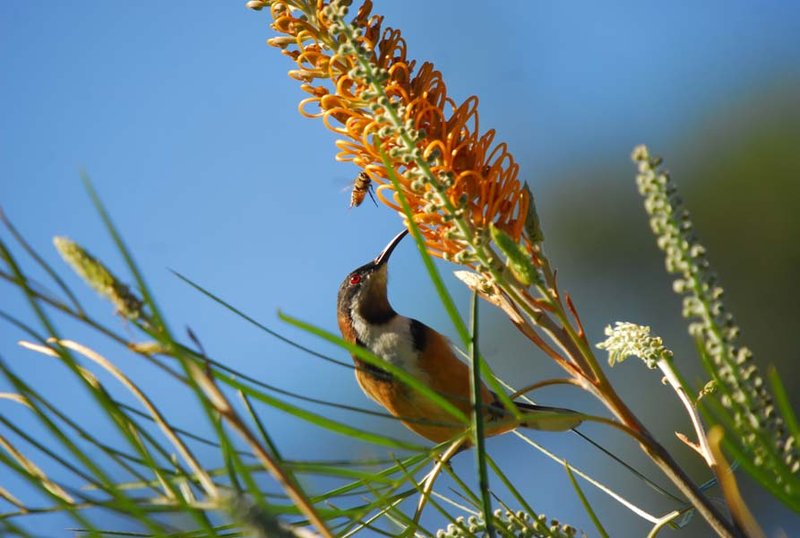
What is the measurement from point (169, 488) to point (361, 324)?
1.80 metres

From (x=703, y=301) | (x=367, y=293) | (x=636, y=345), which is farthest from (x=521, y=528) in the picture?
(x=367, y=293)

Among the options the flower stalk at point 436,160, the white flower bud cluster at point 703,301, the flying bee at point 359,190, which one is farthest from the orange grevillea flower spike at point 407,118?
the flying bee at point 359,190

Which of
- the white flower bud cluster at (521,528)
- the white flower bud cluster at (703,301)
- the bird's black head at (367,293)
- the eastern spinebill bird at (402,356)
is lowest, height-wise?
the white flower bud cluster at (521,528)

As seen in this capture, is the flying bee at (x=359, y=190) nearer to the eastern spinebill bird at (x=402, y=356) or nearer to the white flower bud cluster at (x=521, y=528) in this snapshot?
the eastern spinebill bird at (x=402, y=356)

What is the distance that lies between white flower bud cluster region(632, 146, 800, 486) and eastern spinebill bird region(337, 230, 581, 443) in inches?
29.4

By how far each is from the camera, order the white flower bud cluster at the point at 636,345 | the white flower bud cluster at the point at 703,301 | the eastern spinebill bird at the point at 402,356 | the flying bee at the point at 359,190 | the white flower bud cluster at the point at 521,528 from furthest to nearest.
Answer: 1. the flying bee at the point at 359,190
2. the eastern spinebill bird at the point at 402,356
3. the white flower bud cluster at the point at 636,345
4. the white flower bud cluster at the point at 521,528
5. the white flower bud cluster at the point at 703,301

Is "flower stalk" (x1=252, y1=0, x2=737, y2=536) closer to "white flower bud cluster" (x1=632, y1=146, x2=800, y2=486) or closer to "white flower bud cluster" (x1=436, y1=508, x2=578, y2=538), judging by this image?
"white flower bud cluster" (x1=436, y1=508, x2=578, y2=538)

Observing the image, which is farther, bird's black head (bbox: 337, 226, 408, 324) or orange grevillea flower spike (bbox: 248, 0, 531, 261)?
bird's black head (bbox: 337, 226, 408, 324)

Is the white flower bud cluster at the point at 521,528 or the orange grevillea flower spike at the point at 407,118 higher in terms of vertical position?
the orange grevillea flower spike at the point at 407,118

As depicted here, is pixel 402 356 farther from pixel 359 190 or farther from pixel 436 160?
pixel 436 160

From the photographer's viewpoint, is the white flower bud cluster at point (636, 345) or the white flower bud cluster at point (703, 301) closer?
the white flower bud cluster at point (703, 301)

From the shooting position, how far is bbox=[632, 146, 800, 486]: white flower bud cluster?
57 cm

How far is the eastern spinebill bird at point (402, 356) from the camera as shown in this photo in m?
1.88

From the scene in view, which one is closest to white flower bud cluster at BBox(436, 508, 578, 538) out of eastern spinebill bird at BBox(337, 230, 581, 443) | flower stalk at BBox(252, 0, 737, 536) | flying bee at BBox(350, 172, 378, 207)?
flower stalk at BBox(252, 0, 737, 536)
